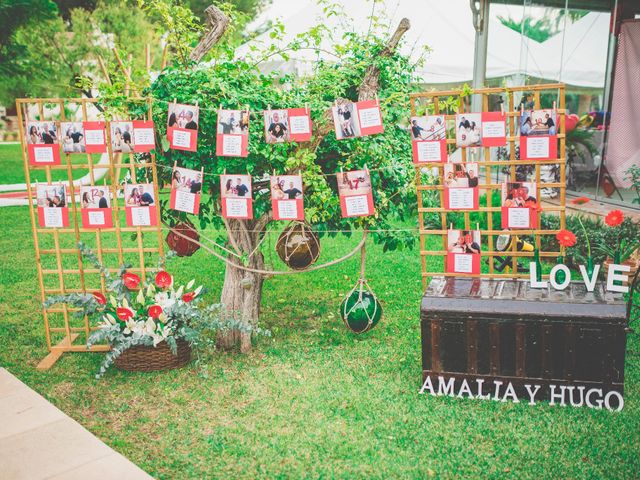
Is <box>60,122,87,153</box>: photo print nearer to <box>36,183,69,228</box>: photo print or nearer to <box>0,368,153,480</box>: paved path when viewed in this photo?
<box>36,183,69,228</box>: photo print

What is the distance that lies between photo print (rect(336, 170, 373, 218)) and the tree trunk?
0.85 meters

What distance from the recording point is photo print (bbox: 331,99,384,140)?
4.05 m

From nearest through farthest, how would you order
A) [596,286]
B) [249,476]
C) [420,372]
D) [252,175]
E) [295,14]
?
1. [249,476]
2. [596,286]
3. [420,372]
4. [252,175]
5. [295,14]

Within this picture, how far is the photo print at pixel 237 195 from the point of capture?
4.30 m

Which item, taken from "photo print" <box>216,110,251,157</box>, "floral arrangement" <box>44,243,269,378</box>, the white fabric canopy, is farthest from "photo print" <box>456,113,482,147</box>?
the white fabric canopy

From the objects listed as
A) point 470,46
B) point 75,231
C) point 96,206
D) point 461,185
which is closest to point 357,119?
point 461,185

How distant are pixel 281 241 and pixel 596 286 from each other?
91.4 inches

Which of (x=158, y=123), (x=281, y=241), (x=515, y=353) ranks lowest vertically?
(x=515, y=353)

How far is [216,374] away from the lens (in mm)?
4320

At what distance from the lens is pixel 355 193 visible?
4.24 m

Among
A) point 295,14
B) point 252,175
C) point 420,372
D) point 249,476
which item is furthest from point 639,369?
point 295,14

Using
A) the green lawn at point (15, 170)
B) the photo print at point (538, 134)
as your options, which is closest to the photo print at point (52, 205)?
the photo print at point (538, 134)

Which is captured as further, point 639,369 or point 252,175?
point 252,175

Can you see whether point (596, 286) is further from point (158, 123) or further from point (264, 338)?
point (158, 123)
